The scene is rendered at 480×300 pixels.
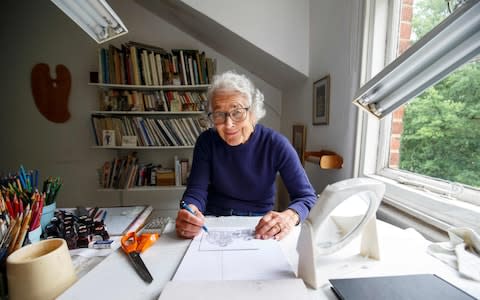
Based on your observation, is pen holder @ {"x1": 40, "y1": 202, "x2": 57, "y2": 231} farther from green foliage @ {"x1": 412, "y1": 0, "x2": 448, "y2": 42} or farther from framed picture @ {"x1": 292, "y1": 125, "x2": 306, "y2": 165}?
framed picture @ {"x1": 292, "y1": 125, "x2": 306, "y2": 165}

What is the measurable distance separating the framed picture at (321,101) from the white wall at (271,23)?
0.27 metres

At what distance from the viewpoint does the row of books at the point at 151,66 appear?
232 centimetres

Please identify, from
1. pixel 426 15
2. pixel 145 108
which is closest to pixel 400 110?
pixel 426 15

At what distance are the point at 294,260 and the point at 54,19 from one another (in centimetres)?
342

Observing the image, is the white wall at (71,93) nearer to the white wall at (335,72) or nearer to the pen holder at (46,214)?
the white wall at (335,72)

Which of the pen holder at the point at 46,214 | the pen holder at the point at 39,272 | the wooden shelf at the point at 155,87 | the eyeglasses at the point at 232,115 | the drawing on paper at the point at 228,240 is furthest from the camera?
the wooden shelf at the point at 155,87

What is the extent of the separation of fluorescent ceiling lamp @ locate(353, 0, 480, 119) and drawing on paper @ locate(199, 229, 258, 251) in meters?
0.58

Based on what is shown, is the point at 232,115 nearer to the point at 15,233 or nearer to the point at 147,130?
the point at 15,233

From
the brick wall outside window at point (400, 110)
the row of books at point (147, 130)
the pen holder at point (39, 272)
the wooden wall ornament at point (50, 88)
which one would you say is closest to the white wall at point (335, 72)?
the brick wall outside window at point (400, 110)

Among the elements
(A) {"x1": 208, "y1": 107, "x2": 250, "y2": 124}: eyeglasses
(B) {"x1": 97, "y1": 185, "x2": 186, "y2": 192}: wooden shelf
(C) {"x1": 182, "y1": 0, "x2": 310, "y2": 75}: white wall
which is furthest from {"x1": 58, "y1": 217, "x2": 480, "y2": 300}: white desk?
(B) {"x1": 97, "y1": 185, "x2": 186, "y2": 192}: wooden shelf

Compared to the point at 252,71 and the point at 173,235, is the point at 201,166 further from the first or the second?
the point at 252,71

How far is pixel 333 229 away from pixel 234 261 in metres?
0.31

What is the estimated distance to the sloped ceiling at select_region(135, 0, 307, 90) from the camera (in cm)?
196

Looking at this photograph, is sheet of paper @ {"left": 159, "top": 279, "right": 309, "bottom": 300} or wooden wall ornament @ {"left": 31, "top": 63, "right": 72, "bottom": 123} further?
wooden wall ornament @ {"left": 31, "top": 63, "right": 72, "bottom": 123}
